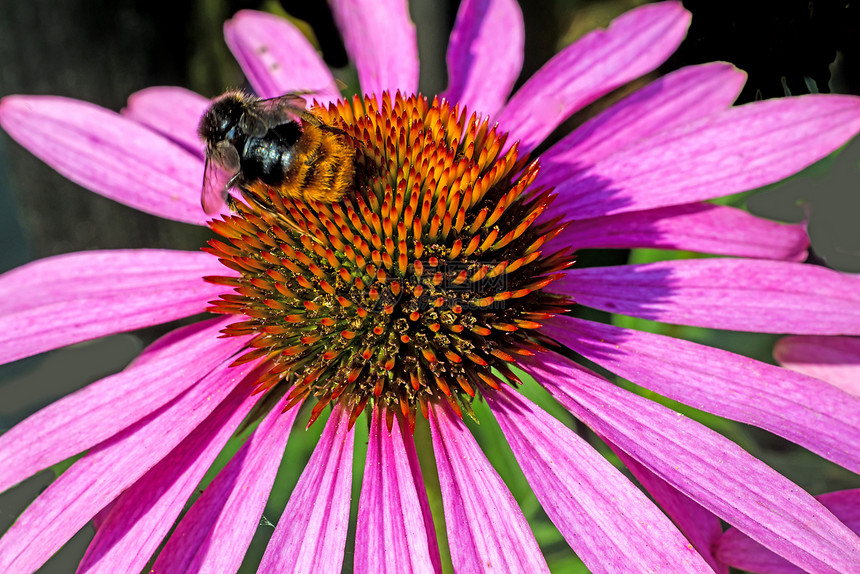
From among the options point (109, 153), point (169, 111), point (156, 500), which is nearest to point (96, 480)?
point (156, 500)

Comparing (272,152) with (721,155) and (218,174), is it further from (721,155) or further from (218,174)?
(721,155)

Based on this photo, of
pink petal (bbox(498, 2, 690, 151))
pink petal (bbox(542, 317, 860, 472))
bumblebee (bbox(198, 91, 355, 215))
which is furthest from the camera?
pink petal (bbox(498, 2, 690, 151))

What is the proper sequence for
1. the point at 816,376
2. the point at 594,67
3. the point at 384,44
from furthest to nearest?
the point at 384,44 < the point at 594,67 < the point at 816,376

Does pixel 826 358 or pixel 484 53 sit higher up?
pixel 484 53

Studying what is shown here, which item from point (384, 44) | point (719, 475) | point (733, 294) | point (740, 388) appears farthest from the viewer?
point (384, 44)

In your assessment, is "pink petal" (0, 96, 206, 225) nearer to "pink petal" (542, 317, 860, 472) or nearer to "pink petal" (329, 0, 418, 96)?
"pink petal" (329, 0, 418, 96)

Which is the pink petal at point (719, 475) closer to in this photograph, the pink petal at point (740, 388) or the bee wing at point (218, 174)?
the pink petal at point (740, 388)

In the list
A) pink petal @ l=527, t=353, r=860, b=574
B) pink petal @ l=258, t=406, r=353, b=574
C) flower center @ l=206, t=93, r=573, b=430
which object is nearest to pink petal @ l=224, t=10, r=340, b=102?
flower center @ l=206, t=93, r=573, b=430

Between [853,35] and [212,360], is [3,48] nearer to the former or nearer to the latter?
[212,360]
